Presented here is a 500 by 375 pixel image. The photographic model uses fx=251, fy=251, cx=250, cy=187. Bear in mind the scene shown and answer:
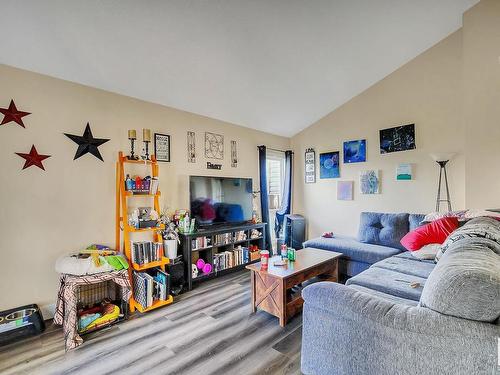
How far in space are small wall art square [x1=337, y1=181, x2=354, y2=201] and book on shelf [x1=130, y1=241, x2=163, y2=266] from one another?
9.79ft

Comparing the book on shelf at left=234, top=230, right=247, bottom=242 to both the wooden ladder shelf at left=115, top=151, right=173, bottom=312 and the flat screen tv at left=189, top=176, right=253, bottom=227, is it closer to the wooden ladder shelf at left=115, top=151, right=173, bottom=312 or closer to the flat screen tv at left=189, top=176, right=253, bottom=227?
the flat screen tv at left=189, top=176, right=253, bottom=227

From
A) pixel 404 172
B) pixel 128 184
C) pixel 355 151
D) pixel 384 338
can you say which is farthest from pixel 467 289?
pixel 355 151

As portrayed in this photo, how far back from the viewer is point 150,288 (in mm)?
2568

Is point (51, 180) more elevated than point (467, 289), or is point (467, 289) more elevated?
point (51, 180)

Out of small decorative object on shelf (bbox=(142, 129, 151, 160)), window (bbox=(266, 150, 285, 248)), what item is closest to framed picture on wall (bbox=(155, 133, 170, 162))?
small decorative object on shelf (bbox=(142, 129, 151, 160))

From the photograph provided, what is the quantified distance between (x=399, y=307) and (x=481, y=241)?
0.75 metres

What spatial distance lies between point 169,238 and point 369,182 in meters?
3.06

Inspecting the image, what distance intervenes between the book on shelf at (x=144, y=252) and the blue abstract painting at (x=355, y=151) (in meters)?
3.19

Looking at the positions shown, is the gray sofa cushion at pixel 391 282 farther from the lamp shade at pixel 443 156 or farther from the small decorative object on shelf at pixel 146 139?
the small decorative object on shelf at pixel 146 139

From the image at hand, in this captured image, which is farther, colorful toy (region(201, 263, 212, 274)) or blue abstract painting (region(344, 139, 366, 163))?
blue abstract painting (region(344, 139, 366, 163))

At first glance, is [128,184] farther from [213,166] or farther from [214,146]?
[214,146]

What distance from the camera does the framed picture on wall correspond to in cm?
317

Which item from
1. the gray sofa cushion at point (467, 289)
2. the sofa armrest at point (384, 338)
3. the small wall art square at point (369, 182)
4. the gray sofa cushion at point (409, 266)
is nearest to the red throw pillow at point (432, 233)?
the gray sofa cushion at point (409, 266)

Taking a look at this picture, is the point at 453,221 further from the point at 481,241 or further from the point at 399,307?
the point at 399,307
